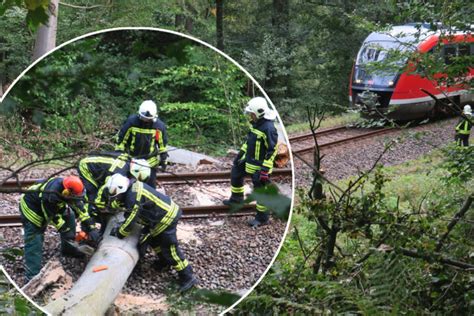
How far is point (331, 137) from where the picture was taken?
16.4 meters

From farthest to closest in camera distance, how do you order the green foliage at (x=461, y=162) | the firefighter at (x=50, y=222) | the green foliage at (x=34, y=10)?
the green foliage at (x=461, y=162), the firefighter at (x=50, y=222), the green foliage at (x=34, y=10)

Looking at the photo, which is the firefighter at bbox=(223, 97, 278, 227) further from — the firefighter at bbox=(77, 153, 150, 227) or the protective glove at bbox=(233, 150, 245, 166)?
the firefighter at bbox=(77, 153, 150, 227)

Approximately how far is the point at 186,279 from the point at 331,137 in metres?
13.0

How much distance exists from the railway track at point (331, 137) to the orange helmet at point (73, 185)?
10682 millimetres

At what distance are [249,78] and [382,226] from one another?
1.43 meters

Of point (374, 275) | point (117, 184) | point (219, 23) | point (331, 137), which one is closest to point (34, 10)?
point (117, 184)

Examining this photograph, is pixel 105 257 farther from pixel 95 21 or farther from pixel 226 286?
pixel 95 21

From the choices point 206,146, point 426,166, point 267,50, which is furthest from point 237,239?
point 267,50

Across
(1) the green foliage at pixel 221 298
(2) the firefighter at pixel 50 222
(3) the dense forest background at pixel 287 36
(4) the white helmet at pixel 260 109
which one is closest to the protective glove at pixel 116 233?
(2) the firefighter at pixel 50 222

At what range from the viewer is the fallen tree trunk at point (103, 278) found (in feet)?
11.7

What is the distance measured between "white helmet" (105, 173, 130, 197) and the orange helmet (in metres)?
0.13

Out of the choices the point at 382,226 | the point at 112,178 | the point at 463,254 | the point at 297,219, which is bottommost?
the point at 297,219

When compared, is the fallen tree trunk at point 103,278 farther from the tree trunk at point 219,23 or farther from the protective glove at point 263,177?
the tree trunk at point 219,23

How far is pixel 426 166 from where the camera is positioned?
43.7 feet
